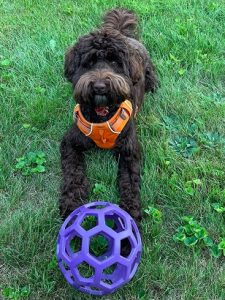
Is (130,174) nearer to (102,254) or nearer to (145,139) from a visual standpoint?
(145,139)

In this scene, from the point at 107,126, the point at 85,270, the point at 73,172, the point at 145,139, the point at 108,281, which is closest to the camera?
the point at 108,281

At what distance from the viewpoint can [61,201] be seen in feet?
12.0

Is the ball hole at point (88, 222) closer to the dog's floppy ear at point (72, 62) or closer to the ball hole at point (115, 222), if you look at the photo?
→ the ball hole at point (115, 222)

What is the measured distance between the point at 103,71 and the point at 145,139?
0.95 m

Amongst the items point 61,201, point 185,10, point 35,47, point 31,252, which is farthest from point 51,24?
point 31,252

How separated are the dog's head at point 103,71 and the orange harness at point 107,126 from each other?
0.25 ft

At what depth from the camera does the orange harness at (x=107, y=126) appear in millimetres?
3732

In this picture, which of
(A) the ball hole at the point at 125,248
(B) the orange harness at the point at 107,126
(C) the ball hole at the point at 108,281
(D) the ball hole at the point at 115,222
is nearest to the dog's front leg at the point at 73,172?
(B) the orange harness at the point at 107,126

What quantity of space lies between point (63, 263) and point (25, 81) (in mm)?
2471

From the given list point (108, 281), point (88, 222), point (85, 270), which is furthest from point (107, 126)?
point (108, 281)

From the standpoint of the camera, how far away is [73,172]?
3.83 metres

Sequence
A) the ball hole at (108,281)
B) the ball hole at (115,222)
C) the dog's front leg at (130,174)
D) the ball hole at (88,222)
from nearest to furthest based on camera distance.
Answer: the ball hole at (108,281) → the ball hole at (115,222) → the ball hole at (88,222) → the dog's front leg at (130,174)

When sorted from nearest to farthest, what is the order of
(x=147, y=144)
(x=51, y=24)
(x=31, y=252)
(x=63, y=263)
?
(x=63, y=263) < (x=31, y=252) < (x=147, y=144) < (x=51, y=24)

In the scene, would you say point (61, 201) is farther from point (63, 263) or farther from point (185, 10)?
point (185, 10)
